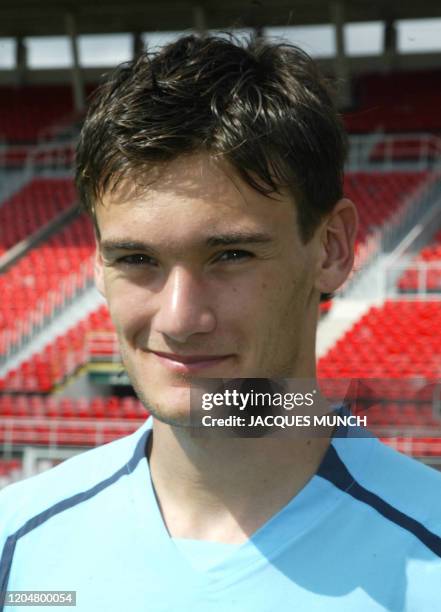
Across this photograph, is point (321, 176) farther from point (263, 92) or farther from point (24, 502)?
point (24, 502)

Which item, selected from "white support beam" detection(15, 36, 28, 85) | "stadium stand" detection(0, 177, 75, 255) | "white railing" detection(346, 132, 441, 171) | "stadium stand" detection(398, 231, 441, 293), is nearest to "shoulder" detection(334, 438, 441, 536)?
"stadium stand" detection(398, 231, 441, 293)

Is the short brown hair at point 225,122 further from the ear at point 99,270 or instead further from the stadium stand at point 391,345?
the stadium stand at point 391,345

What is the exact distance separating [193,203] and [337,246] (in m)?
0.29

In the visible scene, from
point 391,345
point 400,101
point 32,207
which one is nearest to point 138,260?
Answer: point 391,345

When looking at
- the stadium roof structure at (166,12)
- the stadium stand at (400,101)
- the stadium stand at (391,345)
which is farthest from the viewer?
the stadium stand at (400,101)

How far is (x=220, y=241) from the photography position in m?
1.26

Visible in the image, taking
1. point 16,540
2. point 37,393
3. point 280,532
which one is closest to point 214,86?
point 280,532

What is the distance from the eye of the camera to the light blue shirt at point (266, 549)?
50.9 inches

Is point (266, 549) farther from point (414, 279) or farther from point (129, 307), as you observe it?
point (414, 279)

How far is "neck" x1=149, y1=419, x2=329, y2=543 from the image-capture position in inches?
54.8

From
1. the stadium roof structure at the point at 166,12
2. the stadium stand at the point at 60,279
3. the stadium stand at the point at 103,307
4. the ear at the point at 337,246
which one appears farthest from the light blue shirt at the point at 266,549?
the stadium roof structure at the point at 166,12

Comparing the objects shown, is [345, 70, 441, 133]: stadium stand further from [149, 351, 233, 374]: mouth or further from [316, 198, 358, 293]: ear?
[149, 351, 233, 374]: mouth

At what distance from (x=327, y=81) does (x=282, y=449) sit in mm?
631

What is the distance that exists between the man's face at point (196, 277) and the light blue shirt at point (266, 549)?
0.70ft
